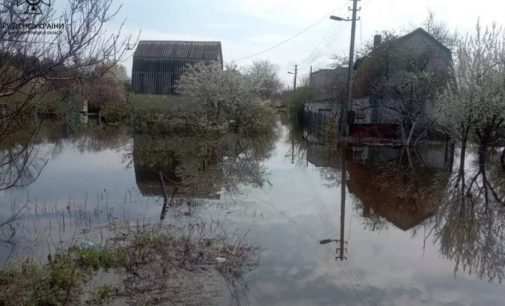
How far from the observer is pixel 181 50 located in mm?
43000

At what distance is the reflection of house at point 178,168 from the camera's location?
33.1ft

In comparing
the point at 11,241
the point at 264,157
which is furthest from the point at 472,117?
the point at 11,241

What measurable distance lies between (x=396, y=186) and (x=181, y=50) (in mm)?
→ 35300

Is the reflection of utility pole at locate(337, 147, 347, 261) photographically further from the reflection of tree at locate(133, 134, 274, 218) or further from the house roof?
the house roof

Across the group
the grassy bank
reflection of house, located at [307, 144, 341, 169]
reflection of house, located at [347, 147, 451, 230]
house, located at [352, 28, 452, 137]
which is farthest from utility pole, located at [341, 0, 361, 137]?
the grassy bank

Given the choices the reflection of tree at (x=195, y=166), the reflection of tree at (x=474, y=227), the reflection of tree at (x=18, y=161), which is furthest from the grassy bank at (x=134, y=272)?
→ the reflection of tree at (x=474, y=227)

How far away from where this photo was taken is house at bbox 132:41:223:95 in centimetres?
4138

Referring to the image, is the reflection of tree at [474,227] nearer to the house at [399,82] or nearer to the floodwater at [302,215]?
the floodwater at [302,215]

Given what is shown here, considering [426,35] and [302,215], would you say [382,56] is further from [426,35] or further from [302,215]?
[302,215]

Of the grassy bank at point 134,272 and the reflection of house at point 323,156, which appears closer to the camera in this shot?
the grassy bank at point 134,272

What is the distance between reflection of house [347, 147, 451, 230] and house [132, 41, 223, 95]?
1082 inches

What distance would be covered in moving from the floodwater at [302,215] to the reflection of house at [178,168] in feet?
0.16

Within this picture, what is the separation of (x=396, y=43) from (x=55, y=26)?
21420 millimetres

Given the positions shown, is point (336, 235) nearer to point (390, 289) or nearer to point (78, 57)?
point (390, 289)
